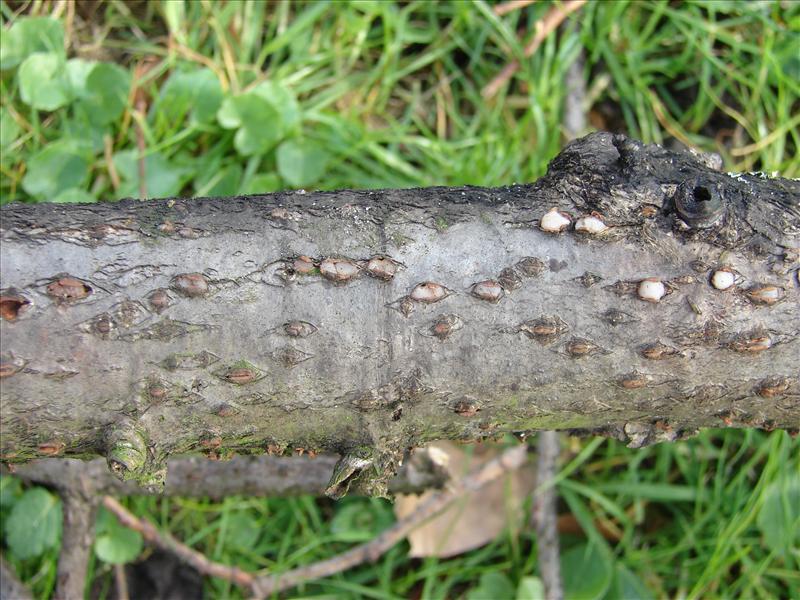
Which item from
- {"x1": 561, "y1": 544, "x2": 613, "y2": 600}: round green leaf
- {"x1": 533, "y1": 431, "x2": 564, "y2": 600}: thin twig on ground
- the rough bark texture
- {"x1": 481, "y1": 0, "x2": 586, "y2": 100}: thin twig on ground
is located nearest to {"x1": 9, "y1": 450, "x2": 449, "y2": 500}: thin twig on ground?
{"x1": 533, "y1": 431, "x2": 564, "y2": 600}: thin twig on ground

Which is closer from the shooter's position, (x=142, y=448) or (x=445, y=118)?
(x=142, y=448)

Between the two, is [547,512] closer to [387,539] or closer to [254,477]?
[387,539]

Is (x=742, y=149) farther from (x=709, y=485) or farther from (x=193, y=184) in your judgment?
(x=193, y=184)

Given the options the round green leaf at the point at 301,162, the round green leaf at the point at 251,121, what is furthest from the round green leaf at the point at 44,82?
the round green leaf at the point at 301,162

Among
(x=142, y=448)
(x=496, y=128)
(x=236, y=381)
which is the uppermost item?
(x=496, y=128)

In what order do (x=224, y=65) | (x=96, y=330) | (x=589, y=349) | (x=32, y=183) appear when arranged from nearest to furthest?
1. (x=96, y=330)
2. (x=589, y=349)
3. (x=32, y=183)
4. (x=224, y=65)

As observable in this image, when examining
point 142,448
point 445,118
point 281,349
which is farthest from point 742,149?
point 142,448

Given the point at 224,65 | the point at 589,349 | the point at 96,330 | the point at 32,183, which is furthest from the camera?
the point at 224,65
